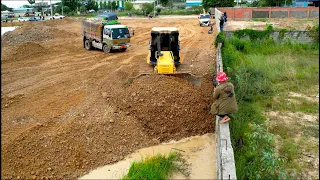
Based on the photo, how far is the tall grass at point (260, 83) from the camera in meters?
7.39

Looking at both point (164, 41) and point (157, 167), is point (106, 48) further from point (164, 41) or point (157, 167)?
point (157, 167)

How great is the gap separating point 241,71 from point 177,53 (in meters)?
2.97

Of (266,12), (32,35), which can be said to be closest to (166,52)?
(32,35)

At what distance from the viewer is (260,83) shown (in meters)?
13.2

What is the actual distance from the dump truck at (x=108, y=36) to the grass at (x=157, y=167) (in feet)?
44.1

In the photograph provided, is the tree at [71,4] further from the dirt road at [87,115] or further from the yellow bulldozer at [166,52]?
the yellow bulldozer at [166,52]

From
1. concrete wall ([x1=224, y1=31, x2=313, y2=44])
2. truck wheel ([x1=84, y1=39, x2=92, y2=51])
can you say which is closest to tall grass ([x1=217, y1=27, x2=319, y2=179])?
concrete wall ([x1=224, y1=31, x2=313, y2=44])

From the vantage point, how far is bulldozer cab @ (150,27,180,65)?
1411cm

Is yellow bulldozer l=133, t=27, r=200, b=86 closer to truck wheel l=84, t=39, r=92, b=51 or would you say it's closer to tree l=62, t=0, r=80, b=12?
truck wheel l=84, t=39, r=92, b=51

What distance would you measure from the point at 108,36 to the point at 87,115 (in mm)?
11229

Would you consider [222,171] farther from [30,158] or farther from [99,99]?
[99,99]

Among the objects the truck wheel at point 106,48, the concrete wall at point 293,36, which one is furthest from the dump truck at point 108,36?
the concrete wall at point 293,36

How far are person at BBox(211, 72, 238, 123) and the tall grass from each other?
724 mm

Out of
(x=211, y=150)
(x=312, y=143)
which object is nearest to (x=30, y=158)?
(x=211, y=150)
